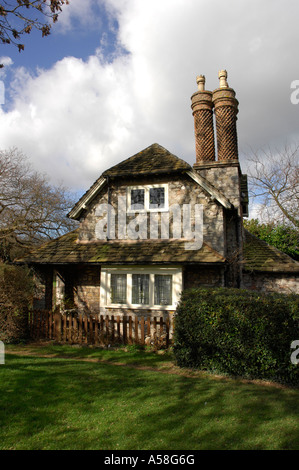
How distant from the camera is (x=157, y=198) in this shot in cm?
1325

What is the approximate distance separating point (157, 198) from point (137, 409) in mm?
8947

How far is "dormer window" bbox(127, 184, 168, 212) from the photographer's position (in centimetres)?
1316

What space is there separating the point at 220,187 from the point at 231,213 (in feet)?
4.31

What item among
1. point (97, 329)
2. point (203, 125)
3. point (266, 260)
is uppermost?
point (203, 125)

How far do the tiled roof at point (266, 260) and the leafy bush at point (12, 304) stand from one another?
29.6ft

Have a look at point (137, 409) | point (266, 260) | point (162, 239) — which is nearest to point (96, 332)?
point (162, 239)

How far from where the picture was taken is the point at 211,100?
15.2 metres

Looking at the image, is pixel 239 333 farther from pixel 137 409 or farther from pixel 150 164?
pixel 150 164

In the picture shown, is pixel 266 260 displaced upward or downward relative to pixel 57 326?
upward

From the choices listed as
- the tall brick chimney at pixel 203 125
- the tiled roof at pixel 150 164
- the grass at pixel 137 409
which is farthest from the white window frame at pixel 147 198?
the grass at pixel 137 409

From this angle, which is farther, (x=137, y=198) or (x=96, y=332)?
(x=137, y=198)

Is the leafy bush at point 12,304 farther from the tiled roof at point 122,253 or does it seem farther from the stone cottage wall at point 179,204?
the stone cottage wall at point 179,204
